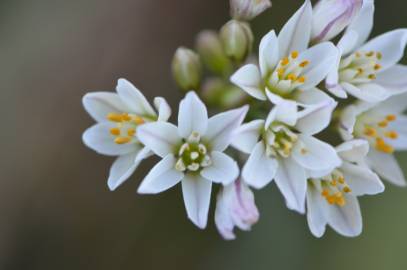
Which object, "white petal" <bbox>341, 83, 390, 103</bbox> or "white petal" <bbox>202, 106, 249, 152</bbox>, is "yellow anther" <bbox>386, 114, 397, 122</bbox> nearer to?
"white petal" <bbox>341, 83, 390, 103</bbox>

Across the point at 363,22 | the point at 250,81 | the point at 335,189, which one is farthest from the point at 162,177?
the point at 363,22

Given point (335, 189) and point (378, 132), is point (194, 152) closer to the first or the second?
point (335, 189)

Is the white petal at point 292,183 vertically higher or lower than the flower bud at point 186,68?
lower

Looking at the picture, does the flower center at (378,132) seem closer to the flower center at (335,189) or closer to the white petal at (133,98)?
the flower center at (335,189)

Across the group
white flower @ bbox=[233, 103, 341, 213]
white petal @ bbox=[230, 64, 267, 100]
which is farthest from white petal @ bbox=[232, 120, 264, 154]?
white petal @ bbox=[230, 64, 267, 100]

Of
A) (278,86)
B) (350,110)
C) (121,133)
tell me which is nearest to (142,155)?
(121,133)

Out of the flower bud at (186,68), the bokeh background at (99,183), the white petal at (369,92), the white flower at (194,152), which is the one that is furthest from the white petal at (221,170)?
the bokeh background at (99,183)

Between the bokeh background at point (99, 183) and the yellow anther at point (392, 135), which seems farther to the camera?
the bokeh background at point (99, 183)
